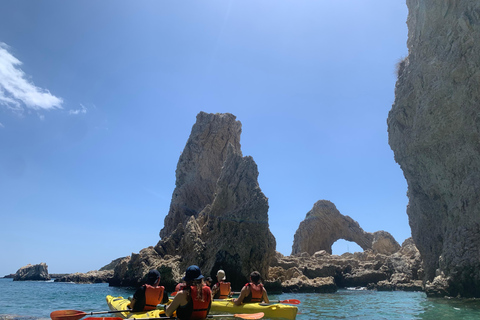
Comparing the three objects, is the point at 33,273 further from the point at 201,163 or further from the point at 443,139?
the point at 443,139

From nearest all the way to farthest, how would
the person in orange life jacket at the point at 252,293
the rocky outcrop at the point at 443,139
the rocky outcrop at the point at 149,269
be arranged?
1. the person in orange life jacket at the point at 252,293
2. the rocky outcrop at the point at 443,139
3. the rocky outcrop at the point at 149,269

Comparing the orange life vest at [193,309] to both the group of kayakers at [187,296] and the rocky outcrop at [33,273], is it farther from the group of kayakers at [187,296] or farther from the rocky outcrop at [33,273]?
the rocky outcrop at [33,273]

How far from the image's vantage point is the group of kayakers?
18.6ft

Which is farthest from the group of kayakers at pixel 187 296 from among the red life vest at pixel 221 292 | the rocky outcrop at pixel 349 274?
the rocky outcrop at pixel 349 274

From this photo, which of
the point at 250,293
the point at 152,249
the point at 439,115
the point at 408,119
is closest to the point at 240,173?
the point at 152,249

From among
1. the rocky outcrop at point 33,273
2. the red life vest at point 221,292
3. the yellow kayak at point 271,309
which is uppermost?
the rocky outcrop at point 33,273

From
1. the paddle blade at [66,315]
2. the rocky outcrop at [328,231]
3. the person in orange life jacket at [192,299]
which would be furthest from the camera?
the rocky outcrop at [328,231]

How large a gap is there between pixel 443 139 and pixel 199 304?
20.7 metres

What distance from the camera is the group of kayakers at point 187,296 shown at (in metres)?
5.68

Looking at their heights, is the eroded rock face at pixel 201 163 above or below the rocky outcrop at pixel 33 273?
above

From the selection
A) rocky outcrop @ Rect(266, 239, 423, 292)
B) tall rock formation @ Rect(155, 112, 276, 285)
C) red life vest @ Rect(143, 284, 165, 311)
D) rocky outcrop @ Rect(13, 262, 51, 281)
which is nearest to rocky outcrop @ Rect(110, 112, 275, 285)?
tall rock formation @ Rect(155, 112, 276, 285)

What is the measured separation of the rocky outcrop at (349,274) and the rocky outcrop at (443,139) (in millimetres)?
9821

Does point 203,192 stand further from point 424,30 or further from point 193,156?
point 424,30

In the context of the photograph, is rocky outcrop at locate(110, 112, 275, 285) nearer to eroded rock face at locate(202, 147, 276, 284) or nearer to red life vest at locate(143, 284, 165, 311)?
eroded rock face at locate(202, 147, 276, 284)
